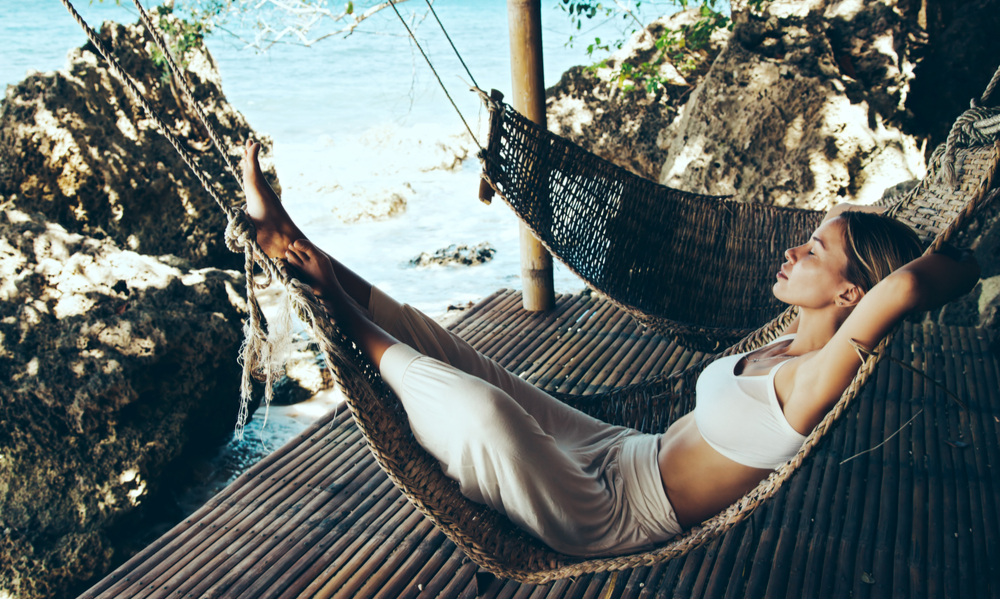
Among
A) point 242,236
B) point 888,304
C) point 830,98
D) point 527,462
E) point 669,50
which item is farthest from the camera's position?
point 669,50

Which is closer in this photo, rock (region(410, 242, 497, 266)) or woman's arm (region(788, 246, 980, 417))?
woman's arm (region(788, 246, 980, 417))

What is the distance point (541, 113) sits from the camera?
9.18 feet

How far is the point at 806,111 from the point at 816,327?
2526mm

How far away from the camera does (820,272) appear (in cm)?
125

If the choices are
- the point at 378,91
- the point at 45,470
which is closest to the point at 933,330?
the point at 45,470

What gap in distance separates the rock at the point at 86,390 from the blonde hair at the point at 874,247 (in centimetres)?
247

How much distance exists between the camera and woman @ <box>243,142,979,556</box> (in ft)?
3.75

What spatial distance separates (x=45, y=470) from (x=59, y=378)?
1.17 ft

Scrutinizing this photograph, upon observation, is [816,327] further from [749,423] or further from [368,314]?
[368,314]

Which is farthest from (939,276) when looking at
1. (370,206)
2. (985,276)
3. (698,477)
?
(370,206)

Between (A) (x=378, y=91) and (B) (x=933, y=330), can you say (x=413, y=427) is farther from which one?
(A) (x=378, y=91)

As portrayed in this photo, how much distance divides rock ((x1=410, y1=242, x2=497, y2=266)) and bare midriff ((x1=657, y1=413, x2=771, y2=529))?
14.7 feet

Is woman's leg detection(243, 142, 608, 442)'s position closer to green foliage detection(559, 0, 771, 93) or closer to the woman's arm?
the woman's arm

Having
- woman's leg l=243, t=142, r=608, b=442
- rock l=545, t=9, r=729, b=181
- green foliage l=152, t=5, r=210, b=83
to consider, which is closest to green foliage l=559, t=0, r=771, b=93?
rock l=545, t=9, r=729, b=181
